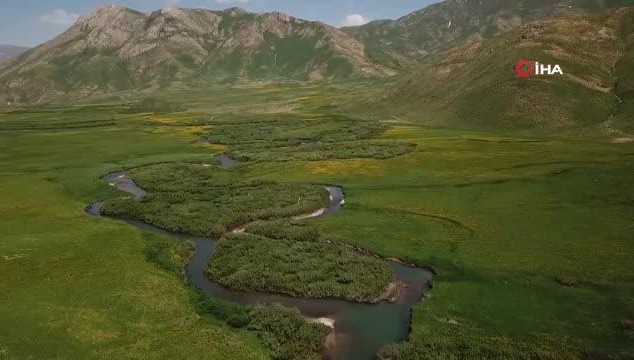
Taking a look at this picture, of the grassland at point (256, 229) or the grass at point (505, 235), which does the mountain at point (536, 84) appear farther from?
the grassland at point (256, 229)

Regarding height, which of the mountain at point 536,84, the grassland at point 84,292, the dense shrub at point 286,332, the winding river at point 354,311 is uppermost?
the mountain at point 536,84

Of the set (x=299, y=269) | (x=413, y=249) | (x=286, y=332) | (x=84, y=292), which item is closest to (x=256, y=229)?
(x=299, y=269)

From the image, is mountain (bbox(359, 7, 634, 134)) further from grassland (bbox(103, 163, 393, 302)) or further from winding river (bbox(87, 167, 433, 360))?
winding river (bbox(87, 167, 433, 360))

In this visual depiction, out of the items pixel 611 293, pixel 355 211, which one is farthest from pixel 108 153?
pixel 611 293

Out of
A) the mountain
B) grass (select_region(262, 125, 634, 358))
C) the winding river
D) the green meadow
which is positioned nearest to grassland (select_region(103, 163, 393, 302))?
the winding river

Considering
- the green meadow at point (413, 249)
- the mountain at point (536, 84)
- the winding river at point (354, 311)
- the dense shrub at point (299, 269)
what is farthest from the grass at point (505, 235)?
the mountain at point (536, 84)

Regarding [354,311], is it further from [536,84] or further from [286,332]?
[536,84]
